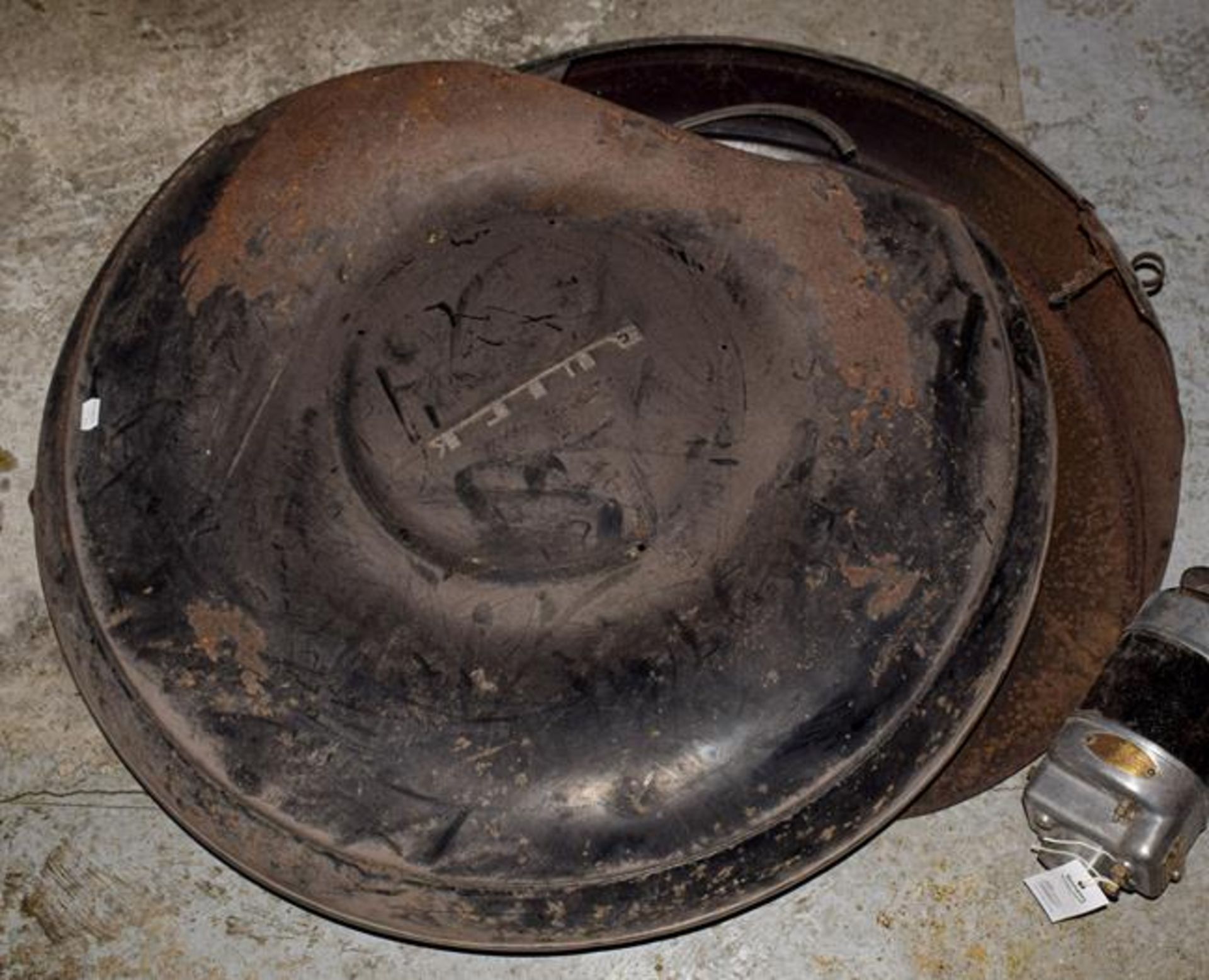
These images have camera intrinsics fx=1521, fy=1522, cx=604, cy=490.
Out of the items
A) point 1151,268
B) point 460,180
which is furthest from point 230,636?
point 1151,268

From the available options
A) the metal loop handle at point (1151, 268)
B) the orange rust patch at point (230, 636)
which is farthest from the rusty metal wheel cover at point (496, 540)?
the metal loop handle at point (1151, 268)

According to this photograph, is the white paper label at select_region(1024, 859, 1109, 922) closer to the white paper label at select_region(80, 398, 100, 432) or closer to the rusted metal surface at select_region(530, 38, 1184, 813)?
the rusted metal surface at select_region(530, 38, 1184, 813)

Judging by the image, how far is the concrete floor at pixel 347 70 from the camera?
1936 mm

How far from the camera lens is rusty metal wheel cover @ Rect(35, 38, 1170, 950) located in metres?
1.54

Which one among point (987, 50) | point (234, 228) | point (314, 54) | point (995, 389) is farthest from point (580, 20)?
point (995, 389)

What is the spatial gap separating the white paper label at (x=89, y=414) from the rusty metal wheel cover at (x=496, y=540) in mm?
10

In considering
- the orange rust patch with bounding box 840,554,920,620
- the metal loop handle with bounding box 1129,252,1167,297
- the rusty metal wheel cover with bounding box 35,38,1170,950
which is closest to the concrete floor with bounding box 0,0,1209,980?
the metal loop handle with bounding box 1129,252,1167,297

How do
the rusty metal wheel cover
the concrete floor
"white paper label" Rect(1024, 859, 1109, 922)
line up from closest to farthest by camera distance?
the rusty metal wheel cover → "white paper label" Rect(1024, 859, 1109, 922) → the concrete floor

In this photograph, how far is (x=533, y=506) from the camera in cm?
161

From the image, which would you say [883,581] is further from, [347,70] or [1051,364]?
[347,70]

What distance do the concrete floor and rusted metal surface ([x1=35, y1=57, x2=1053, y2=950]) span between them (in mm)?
406

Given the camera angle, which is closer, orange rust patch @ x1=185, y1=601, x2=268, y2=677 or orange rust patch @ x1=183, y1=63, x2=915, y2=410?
orange rust patch @ x1=185, y1=601, x2=268, y2=677

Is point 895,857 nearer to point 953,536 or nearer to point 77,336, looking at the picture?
point 953,536

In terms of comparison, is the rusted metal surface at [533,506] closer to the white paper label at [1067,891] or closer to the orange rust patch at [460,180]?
the orange rust patch at [460,180]
